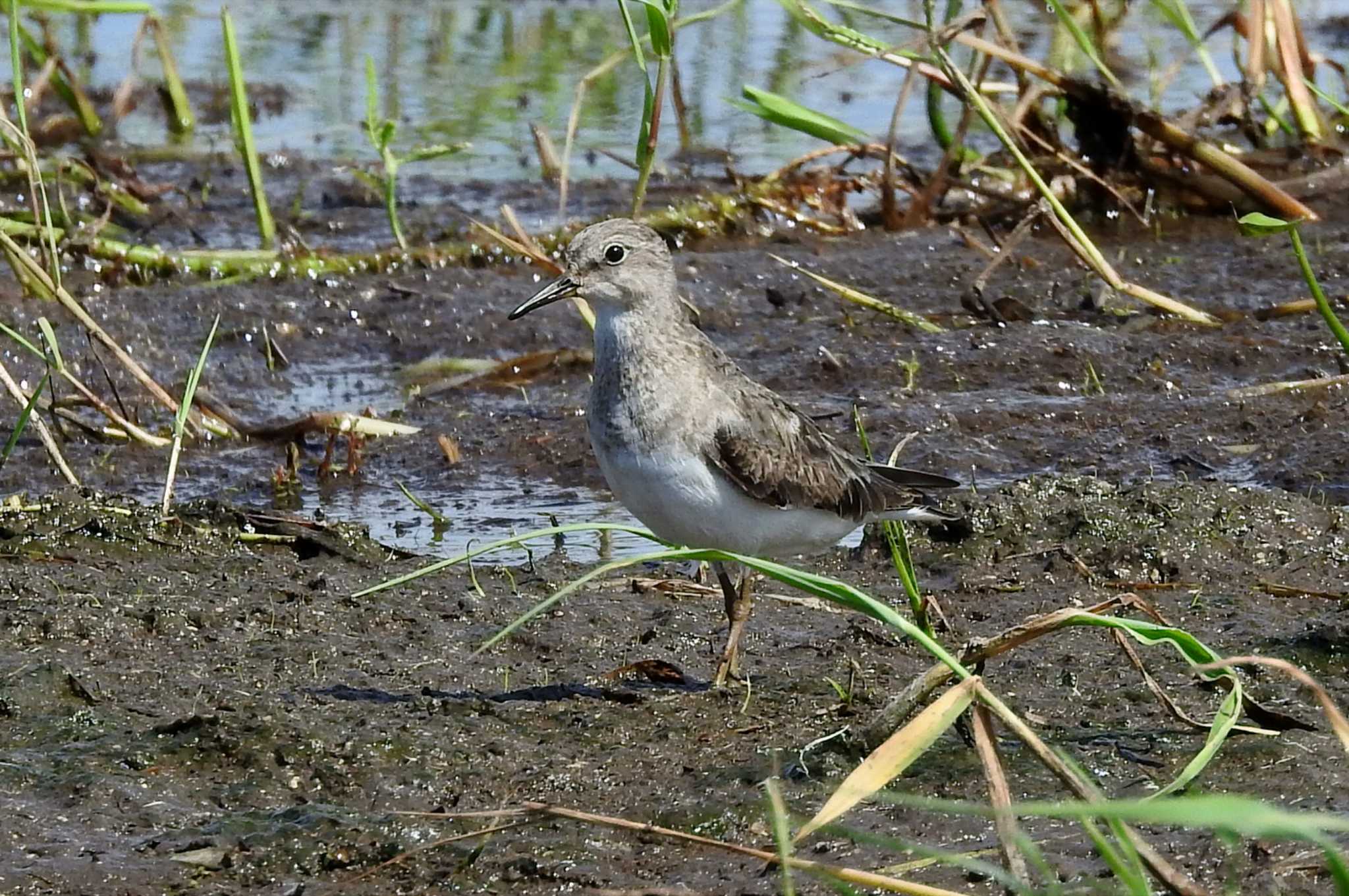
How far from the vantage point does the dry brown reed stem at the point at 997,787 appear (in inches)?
113

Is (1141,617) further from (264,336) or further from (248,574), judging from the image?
(264,336)

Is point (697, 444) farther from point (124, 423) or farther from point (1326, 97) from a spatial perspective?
point (1326, 97)

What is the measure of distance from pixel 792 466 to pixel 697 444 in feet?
1.10

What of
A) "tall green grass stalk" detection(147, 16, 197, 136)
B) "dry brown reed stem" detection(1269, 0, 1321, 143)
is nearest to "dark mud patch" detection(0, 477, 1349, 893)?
"dry brown reed stem" detection(1269, 0, 1321, 143)

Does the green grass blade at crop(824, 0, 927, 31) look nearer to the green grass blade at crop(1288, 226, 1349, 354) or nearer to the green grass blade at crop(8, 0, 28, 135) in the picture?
the green grass blade at crop(1288, 226, 1349, 354)

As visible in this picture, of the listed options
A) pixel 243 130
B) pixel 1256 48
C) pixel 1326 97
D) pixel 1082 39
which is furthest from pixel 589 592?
pixel 1256 48

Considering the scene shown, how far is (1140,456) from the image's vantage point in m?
7.17

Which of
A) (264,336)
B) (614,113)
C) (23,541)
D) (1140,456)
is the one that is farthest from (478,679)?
(614,113)

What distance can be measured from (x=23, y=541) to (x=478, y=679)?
1.78m

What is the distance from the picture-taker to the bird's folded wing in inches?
198

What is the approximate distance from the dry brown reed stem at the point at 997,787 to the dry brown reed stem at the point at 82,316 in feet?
13.1

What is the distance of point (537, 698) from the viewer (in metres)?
4.70

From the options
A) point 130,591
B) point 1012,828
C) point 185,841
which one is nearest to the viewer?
point 1012,828

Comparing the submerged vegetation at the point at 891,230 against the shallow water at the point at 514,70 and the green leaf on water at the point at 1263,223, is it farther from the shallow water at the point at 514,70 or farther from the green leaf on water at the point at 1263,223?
the shallow water at the point at 514,70
